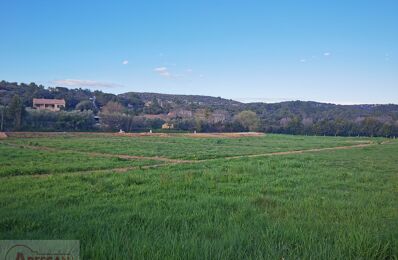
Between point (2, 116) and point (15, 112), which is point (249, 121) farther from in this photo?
point (2, 116)

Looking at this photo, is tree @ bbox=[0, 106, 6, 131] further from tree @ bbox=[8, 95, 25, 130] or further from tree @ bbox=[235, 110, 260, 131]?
tree @ bbox=[235, 110, 260, 131]

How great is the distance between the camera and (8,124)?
60.8m

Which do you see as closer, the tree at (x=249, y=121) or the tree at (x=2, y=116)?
the tree at (x=2, y=116)

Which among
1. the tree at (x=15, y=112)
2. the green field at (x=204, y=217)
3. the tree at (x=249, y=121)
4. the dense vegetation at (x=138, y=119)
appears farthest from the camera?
the tree at (x=249, y=121)

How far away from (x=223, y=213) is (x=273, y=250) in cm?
245

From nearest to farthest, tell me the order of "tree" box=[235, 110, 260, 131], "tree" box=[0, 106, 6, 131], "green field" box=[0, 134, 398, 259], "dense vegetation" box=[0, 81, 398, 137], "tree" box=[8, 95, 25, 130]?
"green field" box=[0, 134, 398, 259], "tree" box=[0, 106, 6, 131], "tree" box=[8, 95, 25, 130], "dense vegetation" box=[0, 81, 398, 137], "tree" box=[235, 110, 260, 131]

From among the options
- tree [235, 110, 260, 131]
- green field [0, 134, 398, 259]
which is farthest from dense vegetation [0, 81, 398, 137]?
green field [0, 134, 398, 259]

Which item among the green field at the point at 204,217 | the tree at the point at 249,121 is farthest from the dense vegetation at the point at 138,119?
the green field at the point at 204,217

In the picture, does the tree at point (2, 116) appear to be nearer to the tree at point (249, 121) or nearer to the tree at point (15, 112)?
the tree at point (15, 112)

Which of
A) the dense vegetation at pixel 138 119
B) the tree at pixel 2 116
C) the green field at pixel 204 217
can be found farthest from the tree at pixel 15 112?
the green field at pixel 204 217

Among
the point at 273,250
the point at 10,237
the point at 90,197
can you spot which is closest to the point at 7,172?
the point at 90,197

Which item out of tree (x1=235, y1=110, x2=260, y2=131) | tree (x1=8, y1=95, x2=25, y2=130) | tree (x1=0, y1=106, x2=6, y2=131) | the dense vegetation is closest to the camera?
tree (x1=0, y1=106, x2=6, y2=131)

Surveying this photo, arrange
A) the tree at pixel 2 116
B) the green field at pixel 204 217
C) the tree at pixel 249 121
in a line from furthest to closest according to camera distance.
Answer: the tree at pixel 249 121
the tree at pixel 2 116
the green field at pixel 204 217

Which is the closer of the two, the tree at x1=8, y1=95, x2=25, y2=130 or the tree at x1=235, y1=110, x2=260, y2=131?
the tree at x1=8, y1=95, x2=25, y2=130
